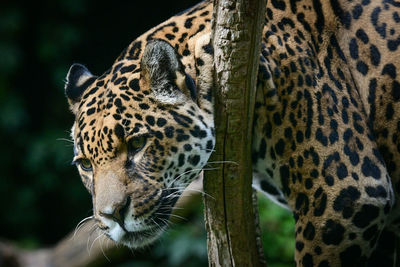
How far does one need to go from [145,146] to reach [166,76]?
0.45m

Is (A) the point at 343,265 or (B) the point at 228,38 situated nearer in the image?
(B) the point at 228,38

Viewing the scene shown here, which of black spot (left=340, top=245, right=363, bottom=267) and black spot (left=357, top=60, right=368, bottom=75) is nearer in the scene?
black spot (left=340, top=245, right=363, bottom=267)

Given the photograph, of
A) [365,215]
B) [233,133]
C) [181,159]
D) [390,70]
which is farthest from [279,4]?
[365,215]

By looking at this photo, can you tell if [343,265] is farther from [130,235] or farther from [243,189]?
[130,235]

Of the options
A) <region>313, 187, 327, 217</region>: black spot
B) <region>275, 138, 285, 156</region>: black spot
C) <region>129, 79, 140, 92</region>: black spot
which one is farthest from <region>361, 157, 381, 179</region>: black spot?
<region>129, 79, 140, 92</region>: black spot

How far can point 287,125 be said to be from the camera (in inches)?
149

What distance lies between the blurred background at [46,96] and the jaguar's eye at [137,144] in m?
6.60

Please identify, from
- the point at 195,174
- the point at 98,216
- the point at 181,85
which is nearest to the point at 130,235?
the point at 98,216

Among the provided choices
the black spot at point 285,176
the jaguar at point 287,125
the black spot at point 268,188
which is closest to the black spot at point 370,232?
the jaguar at point 287,125

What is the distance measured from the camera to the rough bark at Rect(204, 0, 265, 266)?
3250 mm

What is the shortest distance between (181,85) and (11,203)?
8766 mm

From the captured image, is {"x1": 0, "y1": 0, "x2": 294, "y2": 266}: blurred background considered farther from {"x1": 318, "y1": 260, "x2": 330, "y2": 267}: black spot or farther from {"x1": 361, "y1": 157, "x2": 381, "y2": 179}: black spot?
{"x1": 361, "y1": 157, "x2": 381, "y2": 179}: black spot

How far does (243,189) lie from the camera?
144 inches

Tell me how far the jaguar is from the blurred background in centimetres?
648
